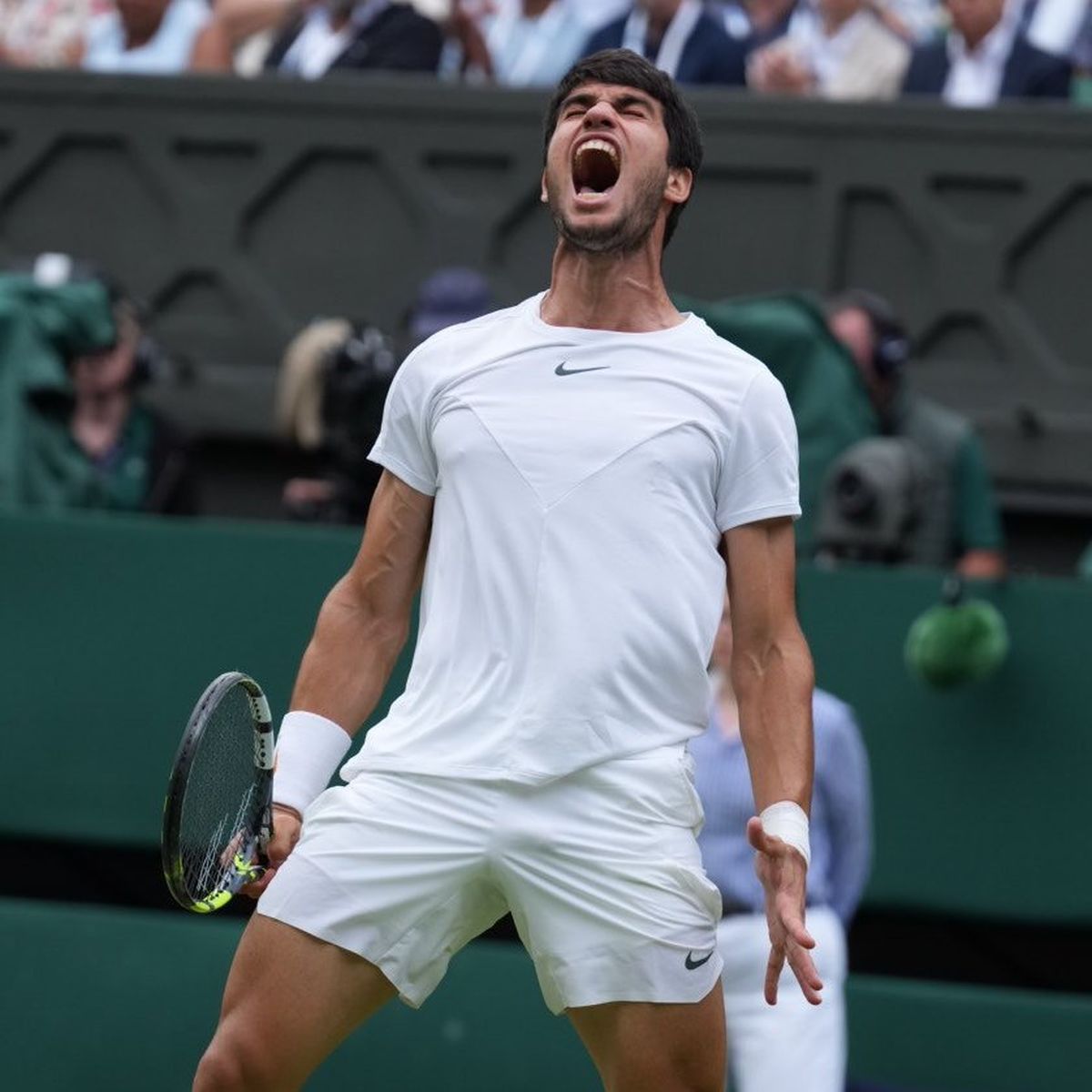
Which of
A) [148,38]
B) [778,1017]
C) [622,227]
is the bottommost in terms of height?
[778,1017]

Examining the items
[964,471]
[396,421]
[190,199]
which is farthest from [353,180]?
[396,421]

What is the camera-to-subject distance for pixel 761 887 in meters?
5.77

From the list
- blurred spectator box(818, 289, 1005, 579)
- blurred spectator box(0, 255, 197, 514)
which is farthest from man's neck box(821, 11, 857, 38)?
blurred spectator box(0, 255, 197, 514)

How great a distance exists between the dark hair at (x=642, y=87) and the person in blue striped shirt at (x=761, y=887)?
189 centimetres

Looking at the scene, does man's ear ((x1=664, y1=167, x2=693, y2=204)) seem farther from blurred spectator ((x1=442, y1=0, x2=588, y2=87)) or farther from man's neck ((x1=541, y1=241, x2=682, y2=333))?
blurred spectator ((x1=442, y1=0, x2=588, y2=87))

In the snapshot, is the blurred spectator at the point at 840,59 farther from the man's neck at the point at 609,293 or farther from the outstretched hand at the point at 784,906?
the outstretched hand at the point at 784,906

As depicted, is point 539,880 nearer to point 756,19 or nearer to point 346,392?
point 346,392

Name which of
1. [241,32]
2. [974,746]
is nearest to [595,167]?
[974,746]

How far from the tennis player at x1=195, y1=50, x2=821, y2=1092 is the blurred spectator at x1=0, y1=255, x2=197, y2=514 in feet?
12.3

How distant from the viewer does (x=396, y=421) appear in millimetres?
3980

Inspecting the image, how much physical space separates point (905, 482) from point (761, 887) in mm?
1347

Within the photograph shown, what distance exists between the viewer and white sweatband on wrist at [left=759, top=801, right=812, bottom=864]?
3.72 m

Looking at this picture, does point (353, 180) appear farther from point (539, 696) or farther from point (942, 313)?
point (539, 696)

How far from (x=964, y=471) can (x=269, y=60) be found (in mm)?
3676
